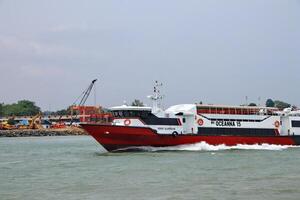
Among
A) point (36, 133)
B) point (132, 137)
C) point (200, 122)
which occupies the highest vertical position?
point (36, 133)

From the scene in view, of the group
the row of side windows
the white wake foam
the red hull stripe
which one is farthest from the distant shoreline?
the red hull stripe

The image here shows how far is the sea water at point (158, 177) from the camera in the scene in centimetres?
2198

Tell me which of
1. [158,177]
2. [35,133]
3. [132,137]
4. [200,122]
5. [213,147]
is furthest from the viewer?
[35,133]

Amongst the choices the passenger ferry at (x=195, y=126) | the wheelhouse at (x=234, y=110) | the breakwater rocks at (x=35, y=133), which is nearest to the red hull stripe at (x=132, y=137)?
the passenger ferry at (x=195, y=126)

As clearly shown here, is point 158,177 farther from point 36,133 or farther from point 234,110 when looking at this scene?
point 36,133

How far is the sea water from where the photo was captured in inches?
866

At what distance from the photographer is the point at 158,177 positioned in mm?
26969

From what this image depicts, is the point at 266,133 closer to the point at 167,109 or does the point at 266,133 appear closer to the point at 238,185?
the point at 167,109

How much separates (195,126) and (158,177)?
1921cm

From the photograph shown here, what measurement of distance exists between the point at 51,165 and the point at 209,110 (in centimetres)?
1691

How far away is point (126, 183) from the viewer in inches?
989

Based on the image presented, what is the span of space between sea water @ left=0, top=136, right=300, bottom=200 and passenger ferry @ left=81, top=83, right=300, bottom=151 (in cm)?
195

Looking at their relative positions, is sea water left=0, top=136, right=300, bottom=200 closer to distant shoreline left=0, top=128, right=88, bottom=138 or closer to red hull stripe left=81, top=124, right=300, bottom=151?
red hull stripe left=81, top=124, right=300, bottom=151

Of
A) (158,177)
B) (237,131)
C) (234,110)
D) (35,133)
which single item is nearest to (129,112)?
(237,131)
